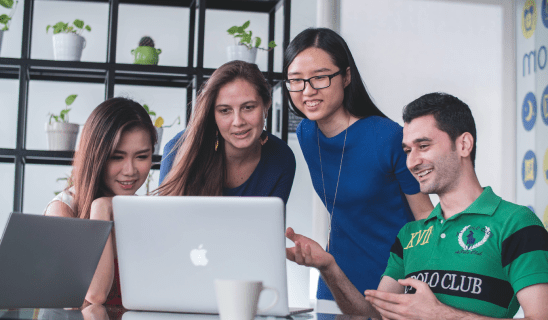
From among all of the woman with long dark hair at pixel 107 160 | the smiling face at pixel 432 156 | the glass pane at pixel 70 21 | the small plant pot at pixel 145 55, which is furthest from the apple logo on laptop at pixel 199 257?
the glass pane at pixel 70 21

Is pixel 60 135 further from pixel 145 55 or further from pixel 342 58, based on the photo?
pixel 342 58

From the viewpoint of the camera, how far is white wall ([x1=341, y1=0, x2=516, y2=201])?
3.56 meters

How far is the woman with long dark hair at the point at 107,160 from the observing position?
5.51 feet

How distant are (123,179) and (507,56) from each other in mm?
2957

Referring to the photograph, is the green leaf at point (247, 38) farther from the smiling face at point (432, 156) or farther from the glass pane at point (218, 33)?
the smiling face at point (432, 156)

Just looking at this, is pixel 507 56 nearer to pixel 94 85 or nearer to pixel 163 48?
pixel 163 48

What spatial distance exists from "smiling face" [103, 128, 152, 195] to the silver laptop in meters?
0.70

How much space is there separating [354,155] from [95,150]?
0.93m

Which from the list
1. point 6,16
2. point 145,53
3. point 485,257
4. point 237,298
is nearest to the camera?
point 237,298

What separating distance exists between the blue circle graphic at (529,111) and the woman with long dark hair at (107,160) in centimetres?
259

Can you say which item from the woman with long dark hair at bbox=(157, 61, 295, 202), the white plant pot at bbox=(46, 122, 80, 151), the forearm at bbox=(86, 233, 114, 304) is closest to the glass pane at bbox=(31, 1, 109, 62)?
the white plant pot at bbox=(46, 122, 80, 151)

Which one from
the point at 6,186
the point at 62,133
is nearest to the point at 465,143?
the point at 62,133

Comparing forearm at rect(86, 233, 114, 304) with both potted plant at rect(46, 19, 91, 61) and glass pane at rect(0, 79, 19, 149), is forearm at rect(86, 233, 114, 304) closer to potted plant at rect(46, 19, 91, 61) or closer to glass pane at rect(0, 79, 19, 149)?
potted plant at rect(46, 19, 91, 61)

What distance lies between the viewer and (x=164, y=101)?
309 centimetres
